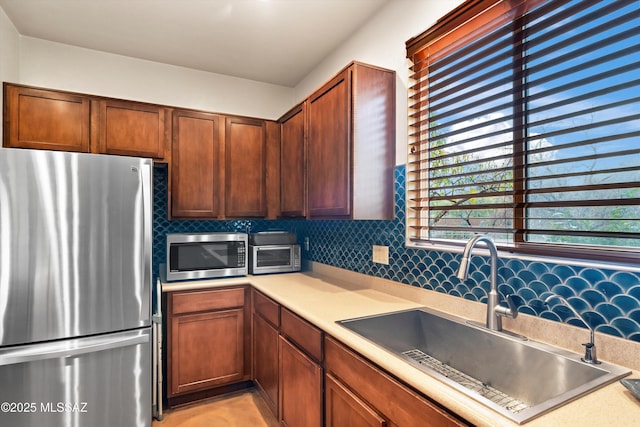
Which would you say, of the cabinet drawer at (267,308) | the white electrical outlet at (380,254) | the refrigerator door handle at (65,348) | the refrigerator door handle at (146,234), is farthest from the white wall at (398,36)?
the refrigerator door handle at (65,348)

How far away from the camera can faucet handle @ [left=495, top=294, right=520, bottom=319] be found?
4.01 feet

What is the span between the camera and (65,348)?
1.68 meters

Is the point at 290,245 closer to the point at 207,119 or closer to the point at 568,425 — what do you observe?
the point at 207,119

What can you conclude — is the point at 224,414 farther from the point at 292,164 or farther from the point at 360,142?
the point at 360,142

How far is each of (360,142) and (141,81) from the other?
6.85ft

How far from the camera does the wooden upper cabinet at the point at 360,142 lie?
1845 mm

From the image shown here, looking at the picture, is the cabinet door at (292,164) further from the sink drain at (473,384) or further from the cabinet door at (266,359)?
the sink drain at (473,384)

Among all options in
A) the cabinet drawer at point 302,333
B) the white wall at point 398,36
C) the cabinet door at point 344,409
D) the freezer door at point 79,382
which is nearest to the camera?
the cabinet door at point 344,409

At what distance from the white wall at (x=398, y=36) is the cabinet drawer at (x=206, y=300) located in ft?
5.02

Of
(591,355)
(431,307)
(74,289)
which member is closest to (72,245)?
(74,289)

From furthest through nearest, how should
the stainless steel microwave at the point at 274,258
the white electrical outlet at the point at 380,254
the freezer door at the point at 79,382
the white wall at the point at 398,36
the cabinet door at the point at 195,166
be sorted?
the stainless steel microwave at the point at 274,258 < the cabinet door at the point at 195,166 < the white electrical outlet at the point at 380,254 < the white wall at the point at 398,36 < the freezer door at the point at 79,382

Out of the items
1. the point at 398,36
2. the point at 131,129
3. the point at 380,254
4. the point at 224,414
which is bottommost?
the point at 224,414

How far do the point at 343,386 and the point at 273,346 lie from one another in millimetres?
835

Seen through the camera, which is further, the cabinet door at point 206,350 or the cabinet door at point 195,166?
the cabinet door at point 195,166
